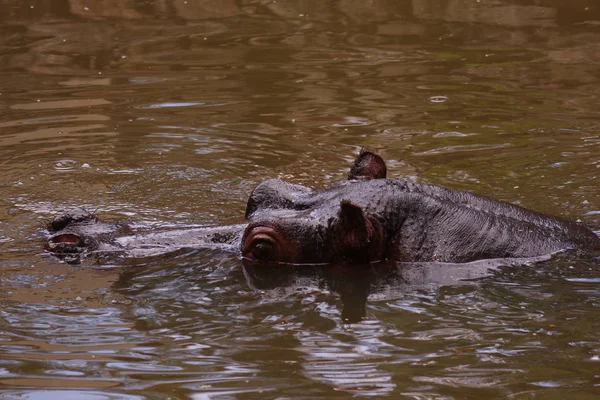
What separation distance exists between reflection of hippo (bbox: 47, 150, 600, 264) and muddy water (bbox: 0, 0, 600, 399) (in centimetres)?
12

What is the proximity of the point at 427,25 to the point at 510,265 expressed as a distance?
877 cm

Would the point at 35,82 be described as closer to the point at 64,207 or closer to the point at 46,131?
the point at 46,131

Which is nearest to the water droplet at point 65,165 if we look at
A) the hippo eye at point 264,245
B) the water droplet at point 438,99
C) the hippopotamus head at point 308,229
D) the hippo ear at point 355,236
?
the hippopotamus head at point 308,229

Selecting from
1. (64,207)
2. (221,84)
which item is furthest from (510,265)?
(221,84)

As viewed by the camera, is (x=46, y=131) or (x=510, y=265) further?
(x=46, y=131)

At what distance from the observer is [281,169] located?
28.1ft

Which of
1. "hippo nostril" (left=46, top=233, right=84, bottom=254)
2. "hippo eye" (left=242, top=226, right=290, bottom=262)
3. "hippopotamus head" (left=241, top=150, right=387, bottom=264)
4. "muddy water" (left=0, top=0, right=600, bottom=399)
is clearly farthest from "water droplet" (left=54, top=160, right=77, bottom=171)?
"hippo eye" (left=242, top=226, right=290, bottom=262)

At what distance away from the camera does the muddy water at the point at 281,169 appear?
15.3 ft

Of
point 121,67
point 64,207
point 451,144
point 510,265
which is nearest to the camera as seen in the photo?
point 510,265

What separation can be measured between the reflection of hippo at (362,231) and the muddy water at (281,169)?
0.39 feet

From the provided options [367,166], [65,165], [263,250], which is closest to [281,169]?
[65,165]

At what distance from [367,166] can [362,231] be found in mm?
858

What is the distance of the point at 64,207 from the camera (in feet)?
24.7

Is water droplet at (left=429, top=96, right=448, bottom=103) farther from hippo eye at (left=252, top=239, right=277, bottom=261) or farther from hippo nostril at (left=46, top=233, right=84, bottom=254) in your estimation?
hippo nostril at (left=46, top=233, right=84, bottom=254)
